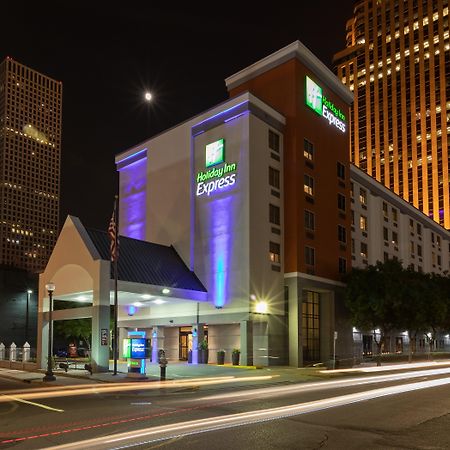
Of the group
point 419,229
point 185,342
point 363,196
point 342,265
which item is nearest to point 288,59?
point 342,265

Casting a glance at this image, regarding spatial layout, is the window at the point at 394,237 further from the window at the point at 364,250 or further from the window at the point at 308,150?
the window at the point at 308,150

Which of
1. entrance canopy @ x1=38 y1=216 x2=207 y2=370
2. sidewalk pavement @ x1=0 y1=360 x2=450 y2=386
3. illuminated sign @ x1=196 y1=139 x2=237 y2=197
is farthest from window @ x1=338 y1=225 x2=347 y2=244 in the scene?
sidewalk pavement @ x1=0 y1=360 x2=450 y2=386

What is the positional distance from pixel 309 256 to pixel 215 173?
9.90m

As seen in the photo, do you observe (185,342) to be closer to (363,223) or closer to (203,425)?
(363,223)

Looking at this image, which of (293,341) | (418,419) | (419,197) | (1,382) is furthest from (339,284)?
(419,197)

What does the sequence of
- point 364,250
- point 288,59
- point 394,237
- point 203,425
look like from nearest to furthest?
point 203,425 < point 288,59 < point 364,250 < point 394,237

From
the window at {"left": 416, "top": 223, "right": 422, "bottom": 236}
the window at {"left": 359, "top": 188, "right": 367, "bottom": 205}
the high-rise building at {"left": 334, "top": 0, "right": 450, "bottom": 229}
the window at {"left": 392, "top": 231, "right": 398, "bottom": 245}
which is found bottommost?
the window at {"left": 392, "top": 231, "right": 398, "bottom": 245}

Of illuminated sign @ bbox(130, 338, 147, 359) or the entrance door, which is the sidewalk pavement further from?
the entrance door

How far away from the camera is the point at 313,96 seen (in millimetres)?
48812

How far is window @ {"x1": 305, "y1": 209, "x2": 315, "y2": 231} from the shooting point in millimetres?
46500

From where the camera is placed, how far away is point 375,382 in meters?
27.2

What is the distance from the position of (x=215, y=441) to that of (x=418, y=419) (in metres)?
6.06

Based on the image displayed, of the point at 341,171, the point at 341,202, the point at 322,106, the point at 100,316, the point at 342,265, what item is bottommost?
the point at 100,316

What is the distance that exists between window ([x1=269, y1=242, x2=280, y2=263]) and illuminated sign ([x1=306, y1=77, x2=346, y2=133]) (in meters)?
12.2
